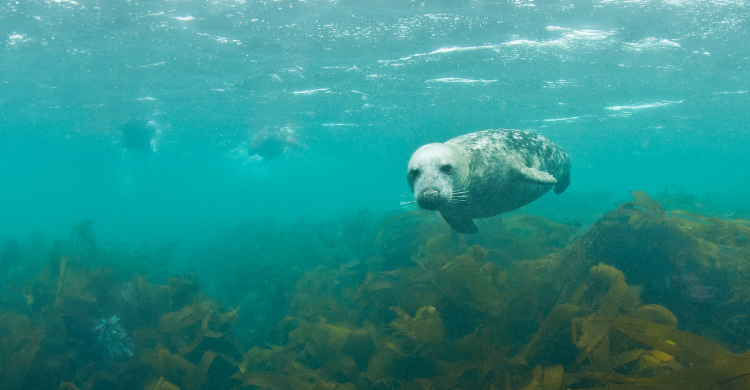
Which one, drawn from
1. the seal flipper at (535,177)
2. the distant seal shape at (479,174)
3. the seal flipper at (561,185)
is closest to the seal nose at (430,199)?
the distant seal shape at (479,174)

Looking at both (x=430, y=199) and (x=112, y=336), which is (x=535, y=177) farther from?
(x=112, y=336)

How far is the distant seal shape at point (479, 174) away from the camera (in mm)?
2843

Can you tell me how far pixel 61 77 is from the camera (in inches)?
557

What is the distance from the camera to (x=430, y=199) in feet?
8.40

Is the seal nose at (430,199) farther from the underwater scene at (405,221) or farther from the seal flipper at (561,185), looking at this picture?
the seal flipper at (561,185)

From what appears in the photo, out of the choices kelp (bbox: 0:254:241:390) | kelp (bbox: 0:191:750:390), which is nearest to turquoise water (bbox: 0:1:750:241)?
kelp (bbox: 0:191:750:390)

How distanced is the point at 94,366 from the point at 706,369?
203 inches

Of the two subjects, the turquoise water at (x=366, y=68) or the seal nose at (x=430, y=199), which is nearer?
the seal nose at (x=430, y=199)

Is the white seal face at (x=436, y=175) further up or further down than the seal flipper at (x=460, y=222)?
further up

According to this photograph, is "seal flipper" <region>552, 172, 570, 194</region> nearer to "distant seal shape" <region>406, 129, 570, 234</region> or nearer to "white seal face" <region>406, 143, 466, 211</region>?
"distant seal shape" <region>406, 129, 570, 234</region>

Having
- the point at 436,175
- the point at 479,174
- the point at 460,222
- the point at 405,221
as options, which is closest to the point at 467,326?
the point at 460,222

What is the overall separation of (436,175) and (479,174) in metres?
0.92

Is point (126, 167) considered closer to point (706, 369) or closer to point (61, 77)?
point (61, 77)

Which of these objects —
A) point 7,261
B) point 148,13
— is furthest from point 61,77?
point 7,261
